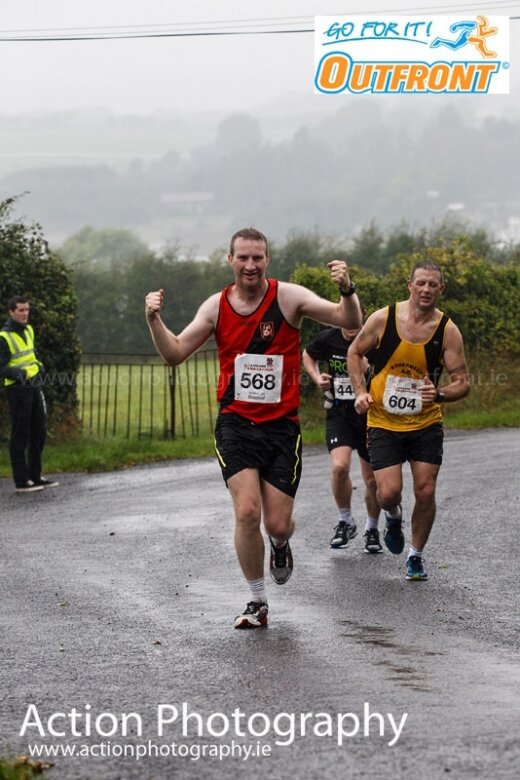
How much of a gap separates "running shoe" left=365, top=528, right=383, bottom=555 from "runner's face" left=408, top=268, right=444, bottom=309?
2.37 metres

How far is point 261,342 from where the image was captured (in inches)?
310

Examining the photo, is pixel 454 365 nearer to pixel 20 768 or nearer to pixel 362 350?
pixel 362 350

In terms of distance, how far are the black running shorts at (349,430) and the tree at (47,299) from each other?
9.06m

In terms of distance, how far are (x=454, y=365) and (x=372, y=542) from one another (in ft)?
7.26

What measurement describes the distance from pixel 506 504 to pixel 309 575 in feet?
13.4

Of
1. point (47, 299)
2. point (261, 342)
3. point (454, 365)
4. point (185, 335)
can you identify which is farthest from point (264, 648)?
point (47, 299)

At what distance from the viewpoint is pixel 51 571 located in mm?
10312

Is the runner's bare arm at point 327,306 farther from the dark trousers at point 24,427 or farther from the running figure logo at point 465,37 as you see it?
the running figure logo at point 465,37

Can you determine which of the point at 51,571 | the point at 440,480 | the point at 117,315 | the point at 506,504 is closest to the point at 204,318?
the point at 51,571

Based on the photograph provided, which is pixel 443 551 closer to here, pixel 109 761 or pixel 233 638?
pixel 233 638

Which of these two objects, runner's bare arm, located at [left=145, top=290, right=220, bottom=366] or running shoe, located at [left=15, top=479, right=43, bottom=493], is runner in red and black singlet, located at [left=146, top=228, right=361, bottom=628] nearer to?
runner's bare arm, located at [left=145, top=290, right=220, bottom=366]

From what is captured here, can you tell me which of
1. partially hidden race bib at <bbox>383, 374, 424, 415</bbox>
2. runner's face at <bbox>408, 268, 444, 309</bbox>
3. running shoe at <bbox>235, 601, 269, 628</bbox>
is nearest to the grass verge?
running shoe at <bbox>235, 601, 269, 628</bbox>

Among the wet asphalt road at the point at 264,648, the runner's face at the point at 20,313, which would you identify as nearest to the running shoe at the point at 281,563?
the wet asphalt road at the point at 264,648

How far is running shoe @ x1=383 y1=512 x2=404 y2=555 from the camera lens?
10078mm
